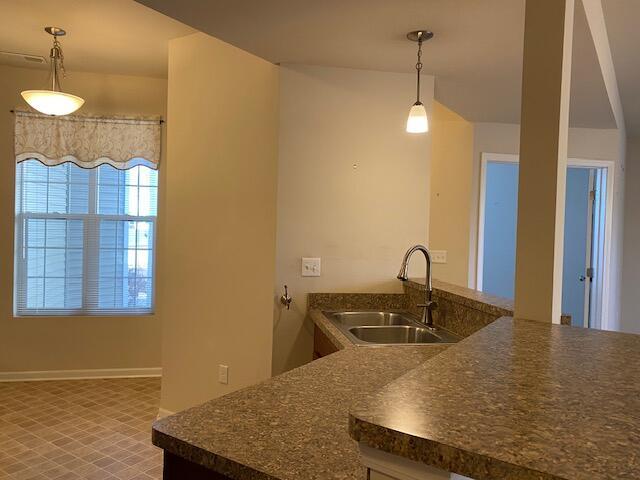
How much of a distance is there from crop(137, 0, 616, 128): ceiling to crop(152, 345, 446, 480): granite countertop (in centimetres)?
150

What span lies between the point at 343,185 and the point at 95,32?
195 centimetres

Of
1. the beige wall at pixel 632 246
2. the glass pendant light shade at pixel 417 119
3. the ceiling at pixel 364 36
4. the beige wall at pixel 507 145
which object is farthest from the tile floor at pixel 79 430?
the beige wall at pixel 632 246

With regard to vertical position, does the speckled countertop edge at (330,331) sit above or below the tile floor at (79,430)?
above

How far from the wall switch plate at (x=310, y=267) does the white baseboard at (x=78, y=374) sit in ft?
7.69

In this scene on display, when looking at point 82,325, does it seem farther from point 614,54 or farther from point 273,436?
point 614,54

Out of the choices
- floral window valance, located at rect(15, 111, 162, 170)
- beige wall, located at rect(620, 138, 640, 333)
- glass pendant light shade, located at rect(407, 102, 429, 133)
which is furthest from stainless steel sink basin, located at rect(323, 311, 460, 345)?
beige wall, located at rect(620, 138, 640, 333)

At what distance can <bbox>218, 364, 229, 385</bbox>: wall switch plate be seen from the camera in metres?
3.29

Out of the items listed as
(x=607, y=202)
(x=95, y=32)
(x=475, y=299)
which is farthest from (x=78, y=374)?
(x=607, y=202)

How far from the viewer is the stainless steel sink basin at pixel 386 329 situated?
261 centimetres

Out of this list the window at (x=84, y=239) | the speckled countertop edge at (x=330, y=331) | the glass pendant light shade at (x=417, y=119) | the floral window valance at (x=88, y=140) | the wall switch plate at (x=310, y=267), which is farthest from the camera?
the window at (x=84, y=239)

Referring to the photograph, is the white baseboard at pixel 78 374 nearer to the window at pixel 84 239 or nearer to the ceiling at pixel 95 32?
the window at pixel 84 239

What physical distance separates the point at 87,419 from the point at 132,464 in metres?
0.84

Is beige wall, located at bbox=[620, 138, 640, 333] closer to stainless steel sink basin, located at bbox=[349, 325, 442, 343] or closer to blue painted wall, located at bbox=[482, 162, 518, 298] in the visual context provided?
blue painted wall, located at bbox=[482, 162, 518, 298]

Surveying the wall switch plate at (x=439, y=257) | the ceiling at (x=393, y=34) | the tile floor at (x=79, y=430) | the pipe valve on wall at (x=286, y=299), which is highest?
the ceiling at (x=393, y=34)
